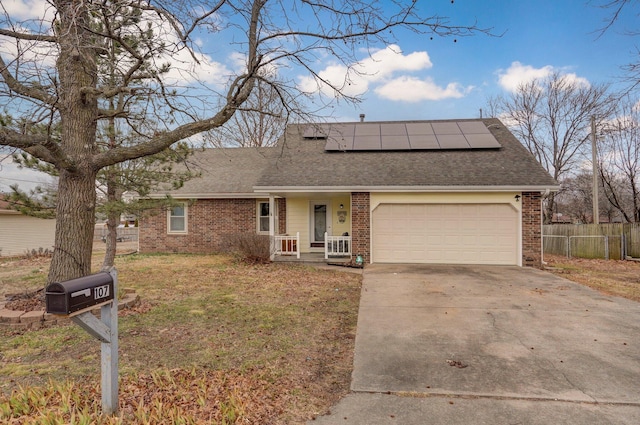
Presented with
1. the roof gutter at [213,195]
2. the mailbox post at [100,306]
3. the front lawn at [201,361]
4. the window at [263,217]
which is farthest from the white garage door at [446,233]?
the mailbox post at [100,306]

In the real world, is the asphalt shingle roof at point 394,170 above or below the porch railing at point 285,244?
above

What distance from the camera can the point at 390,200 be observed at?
11281 millimetres

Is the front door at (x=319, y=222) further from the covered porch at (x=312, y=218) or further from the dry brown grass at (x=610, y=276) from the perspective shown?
the dry brown grass at (x=610, y=276)

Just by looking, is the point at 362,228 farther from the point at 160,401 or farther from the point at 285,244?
the point at 160,401

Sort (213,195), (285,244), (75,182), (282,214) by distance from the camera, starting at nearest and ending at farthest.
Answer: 1. (75,182)
2. (285,244)
3. (282,214)
4. (213,195)

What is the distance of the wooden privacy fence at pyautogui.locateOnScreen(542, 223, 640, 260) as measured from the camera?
1383 centimetres

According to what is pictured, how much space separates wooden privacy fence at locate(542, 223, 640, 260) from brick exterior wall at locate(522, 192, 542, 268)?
6.14 metres

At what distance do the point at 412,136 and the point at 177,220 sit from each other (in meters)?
10.5

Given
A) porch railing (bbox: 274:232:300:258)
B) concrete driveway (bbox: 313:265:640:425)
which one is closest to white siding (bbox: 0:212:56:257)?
porch railing (bbox: 274:232:300:258)

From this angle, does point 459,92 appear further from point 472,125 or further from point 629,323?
point 629,323

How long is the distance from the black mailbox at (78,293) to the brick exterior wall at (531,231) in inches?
447

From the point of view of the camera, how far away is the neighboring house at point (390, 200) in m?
10.9

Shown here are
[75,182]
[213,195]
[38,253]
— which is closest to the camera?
[75,182]

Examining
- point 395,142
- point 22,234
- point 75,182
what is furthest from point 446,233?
point 22,234
